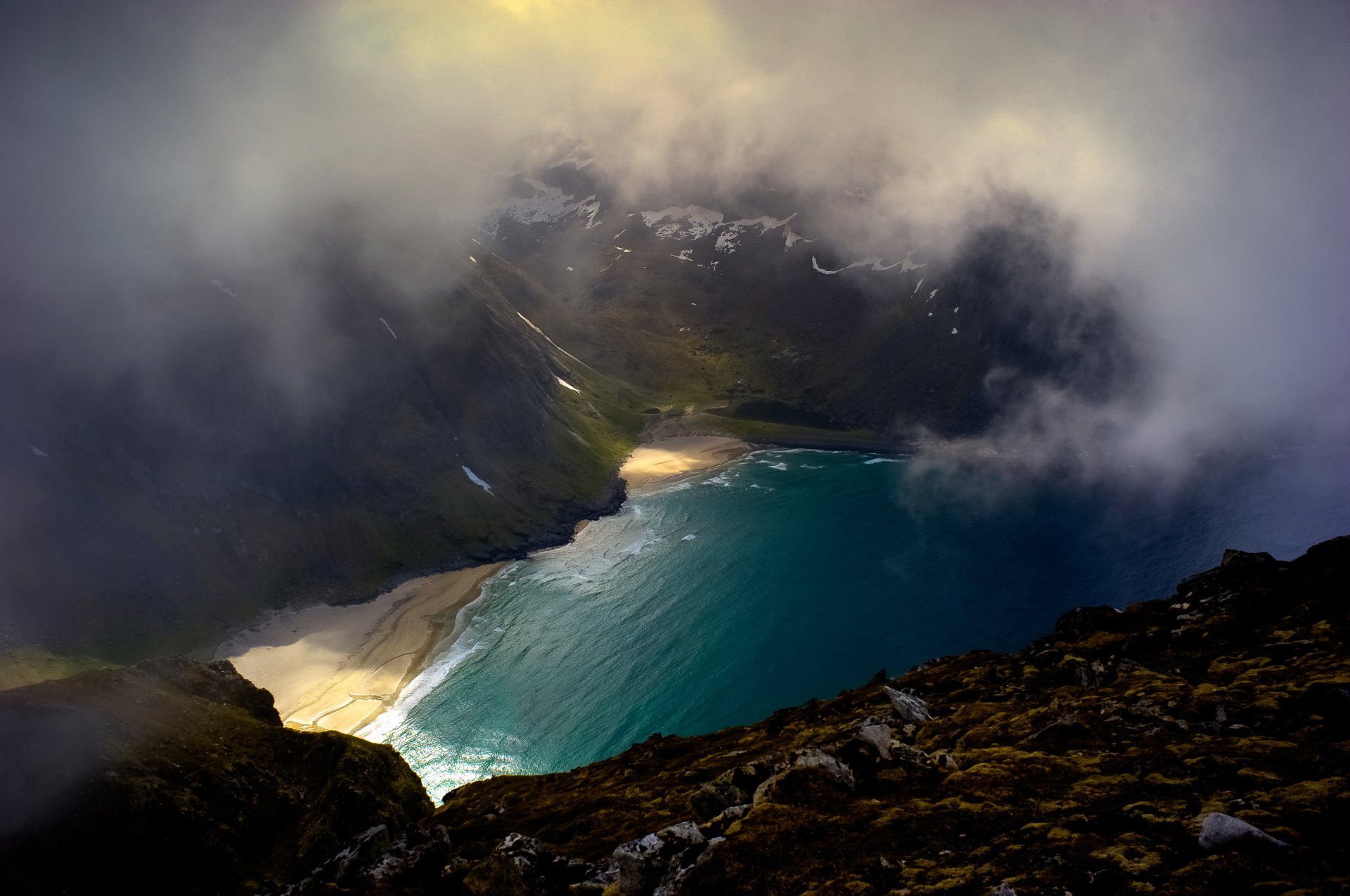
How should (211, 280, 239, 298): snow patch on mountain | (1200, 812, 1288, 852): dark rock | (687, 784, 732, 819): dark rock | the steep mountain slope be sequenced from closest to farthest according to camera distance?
(1200, 812, 1288, 852): dark rock
(687, 784, 732, 819): dark rock
the steep mountain slope
(211, 280, 239, 298): snow patch on mountain

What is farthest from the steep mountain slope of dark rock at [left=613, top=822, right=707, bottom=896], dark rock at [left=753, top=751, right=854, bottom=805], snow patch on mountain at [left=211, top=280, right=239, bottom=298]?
dark rock at [left=753, top=751, right=854, bottom=805]

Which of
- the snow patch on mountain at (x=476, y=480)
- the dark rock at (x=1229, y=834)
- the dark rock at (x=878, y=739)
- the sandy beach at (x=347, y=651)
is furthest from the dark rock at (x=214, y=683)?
the snow patch on mountain at (x=476, y=480)

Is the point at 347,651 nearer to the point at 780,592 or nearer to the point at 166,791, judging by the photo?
the point at 166,791

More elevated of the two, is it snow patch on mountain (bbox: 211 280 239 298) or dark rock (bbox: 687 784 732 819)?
snow patch on mountain (bbox: 211 280 239 298)

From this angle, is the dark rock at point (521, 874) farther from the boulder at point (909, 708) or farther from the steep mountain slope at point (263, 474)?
the steep mountain slope at point (263, 474)

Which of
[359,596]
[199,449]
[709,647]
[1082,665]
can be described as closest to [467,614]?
[359,596]

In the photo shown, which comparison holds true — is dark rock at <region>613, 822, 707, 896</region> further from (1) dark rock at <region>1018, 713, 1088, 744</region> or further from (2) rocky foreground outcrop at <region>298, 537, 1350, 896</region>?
(1) dark rock at <region>1018, 713, 1088, 744</region>
